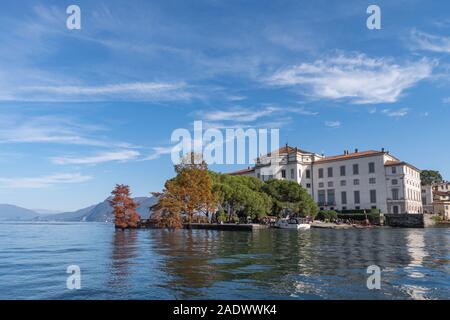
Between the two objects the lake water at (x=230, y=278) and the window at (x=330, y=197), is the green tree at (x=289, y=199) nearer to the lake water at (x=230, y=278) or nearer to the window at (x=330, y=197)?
the window at (x=330, y=197)

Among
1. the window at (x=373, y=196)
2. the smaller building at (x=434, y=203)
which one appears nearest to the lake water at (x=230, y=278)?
the window at (x=373, y=196)

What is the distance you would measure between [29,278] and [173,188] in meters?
59.3

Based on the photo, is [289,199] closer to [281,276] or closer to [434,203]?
[434,203]

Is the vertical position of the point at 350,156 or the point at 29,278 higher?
the point at 350,156

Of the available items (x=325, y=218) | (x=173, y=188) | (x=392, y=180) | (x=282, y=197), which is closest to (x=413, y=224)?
(x=392, y=180)

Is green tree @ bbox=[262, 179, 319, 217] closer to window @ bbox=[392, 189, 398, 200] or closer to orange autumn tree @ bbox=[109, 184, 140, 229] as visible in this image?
window @ bbox=[392, 189, 398, 200]

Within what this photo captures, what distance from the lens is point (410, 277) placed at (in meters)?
17.6

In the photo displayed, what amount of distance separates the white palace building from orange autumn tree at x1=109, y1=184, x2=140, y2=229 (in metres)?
42.4

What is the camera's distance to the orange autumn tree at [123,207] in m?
87.0

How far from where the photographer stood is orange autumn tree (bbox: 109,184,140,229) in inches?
3425

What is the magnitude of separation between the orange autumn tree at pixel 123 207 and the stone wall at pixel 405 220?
57.9 metres

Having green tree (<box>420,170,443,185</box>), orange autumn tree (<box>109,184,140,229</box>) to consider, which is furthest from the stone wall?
green tree (<box>420,170,443,185</box>)

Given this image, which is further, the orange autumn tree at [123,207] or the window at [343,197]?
the window at [343,197]
